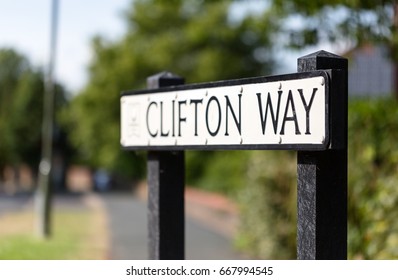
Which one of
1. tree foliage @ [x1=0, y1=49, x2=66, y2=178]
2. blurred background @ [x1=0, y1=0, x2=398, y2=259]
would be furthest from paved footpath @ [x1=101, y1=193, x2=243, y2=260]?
tree foliage @ [x1=0, y1=49, x2=66, y2=178]

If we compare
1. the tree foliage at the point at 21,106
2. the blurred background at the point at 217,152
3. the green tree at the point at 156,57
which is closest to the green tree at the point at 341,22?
the blurred background at the point at 217,152

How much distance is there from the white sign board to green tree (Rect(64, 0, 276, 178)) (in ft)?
89.5

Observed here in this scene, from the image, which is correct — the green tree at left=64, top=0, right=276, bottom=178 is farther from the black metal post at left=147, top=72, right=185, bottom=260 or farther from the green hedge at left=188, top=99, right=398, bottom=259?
the black metal post at left=147, top=72, right=185, bottom=260

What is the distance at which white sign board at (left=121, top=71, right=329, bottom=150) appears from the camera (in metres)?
3.41

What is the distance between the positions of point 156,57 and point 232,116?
34103 millimetres

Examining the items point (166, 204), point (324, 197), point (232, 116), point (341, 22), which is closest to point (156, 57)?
point (341, 22)

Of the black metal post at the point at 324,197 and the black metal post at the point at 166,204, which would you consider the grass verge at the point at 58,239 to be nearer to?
the black metal post at the point at 166,204

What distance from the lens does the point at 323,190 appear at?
11.4 feet

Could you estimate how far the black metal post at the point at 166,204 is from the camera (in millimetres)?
4492

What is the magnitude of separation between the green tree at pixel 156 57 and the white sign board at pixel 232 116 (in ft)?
89.5

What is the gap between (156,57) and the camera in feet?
124
